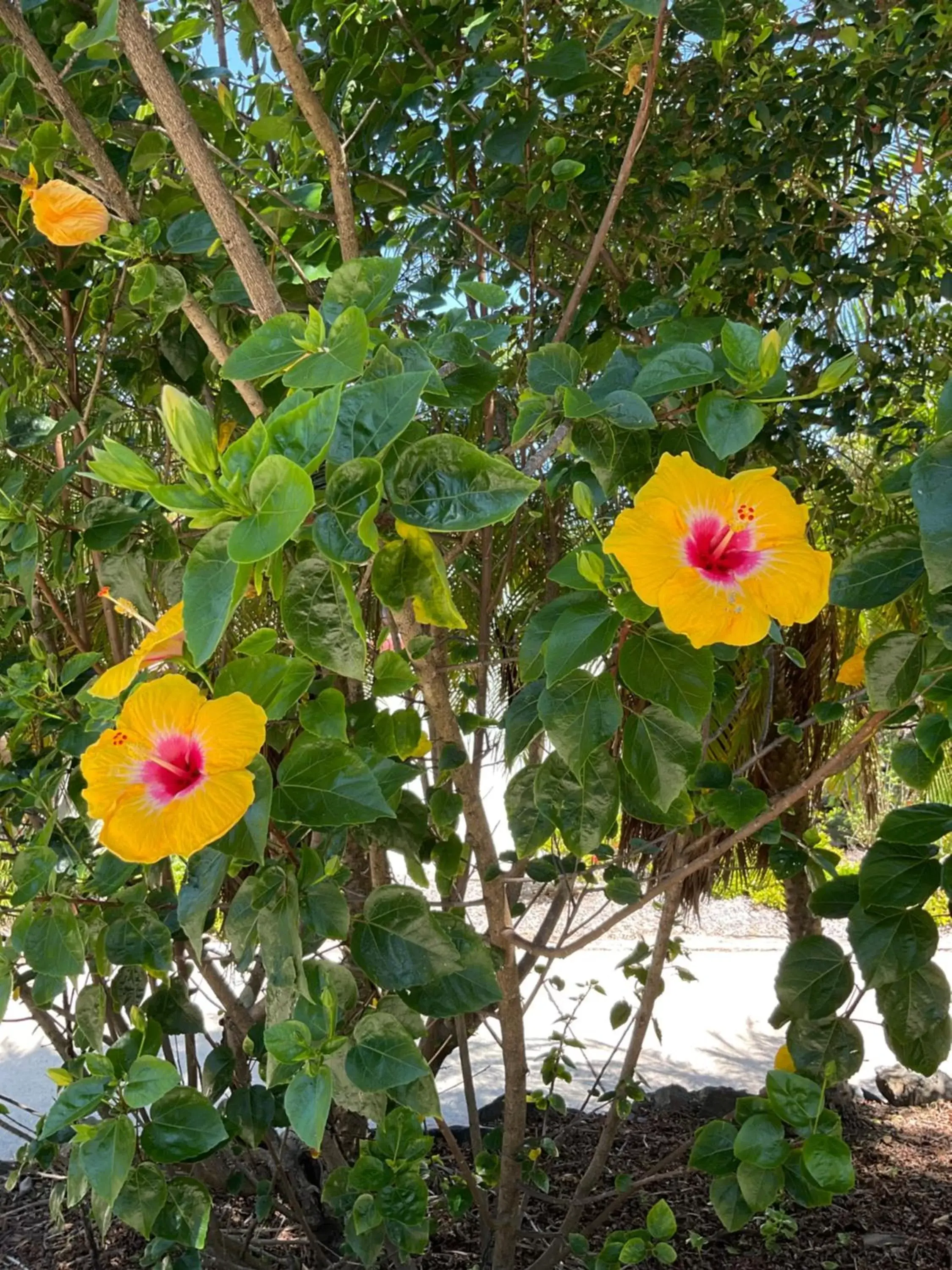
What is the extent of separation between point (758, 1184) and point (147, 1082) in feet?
1.55

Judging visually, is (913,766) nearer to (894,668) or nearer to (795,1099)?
(894,668)

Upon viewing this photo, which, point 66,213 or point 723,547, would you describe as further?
point 66,213

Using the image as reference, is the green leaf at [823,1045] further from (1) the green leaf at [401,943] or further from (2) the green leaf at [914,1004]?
(1) the green leaf at [401,943]

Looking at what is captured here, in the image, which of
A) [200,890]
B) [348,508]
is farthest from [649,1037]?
[348,508]

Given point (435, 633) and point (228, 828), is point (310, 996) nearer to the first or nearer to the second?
point (228, 828)

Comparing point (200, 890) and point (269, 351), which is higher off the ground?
point (269, 351)

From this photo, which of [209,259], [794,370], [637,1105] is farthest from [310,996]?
[637,1105]

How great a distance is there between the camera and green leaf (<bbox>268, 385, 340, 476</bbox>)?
21.4 inches

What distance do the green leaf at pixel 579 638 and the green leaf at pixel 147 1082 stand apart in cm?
43

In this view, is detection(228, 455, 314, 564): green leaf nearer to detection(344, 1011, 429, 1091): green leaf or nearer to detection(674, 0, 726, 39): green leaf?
detection(344, 1011, 429, 1091): green leaf

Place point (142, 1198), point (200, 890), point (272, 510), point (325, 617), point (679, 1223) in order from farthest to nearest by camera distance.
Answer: point (679, 1223) < point (142, 1198) < point (200, 890) < point (325, 617) < point (272, 510)

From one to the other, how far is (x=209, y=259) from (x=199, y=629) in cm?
70

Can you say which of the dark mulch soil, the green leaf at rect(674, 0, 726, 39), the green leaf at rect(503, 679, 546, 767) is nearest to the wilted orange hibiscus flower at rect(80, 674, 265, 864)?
the green leaf at rect(503, 679, 546, 767)

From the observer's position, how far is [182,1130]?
32.2 inches
